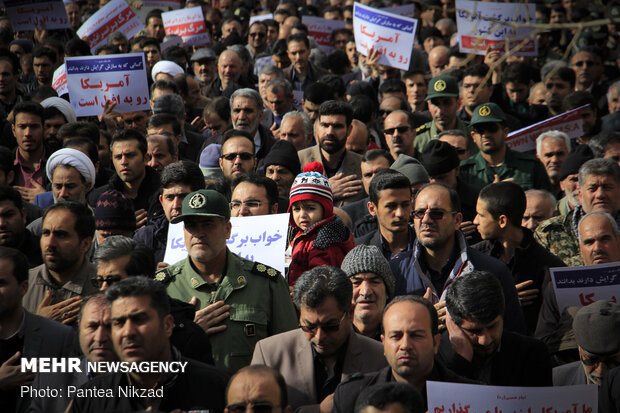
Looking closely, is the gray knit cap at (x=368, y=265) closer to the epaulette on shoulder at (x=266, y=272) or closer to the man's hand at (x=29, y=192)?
the epaulette on shoulder at (x=266, y=272)

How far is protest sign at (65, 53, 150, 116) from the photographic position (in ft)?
36.3

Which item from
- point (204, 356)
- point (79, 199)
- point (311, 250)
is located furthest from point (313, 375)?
point (79, 199)

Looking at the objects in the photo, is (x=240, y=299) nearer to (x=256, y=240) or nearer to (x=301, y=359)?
(x=301, y=359)

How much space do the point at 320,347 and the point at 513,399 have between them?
110cm

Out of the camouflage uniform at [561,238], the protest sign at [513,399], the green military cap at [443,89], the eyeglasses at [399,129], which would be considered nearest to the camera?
the protest sign at [513,399]

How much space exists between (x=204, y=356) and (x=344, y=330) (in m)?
0.81

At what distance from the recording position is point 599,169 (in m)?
7.72

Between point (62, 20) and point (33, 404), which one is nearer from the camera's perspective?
point (33, 404)

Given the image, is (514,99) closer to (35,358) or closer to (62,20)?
(62,20)

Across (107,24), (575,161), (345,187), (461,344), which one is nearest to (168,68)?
(107,24)

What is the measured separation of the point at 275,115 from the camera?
1138 cm

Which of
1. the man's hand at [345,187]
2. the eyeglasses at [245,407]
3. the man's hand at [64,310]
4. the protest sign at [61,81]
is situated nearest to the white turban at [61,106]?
the protest sign at [61,81]

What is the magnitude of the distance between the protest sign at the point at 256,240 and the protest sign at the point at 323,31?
10113 millimetres

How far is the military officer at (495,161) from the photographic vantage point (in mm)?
9250
